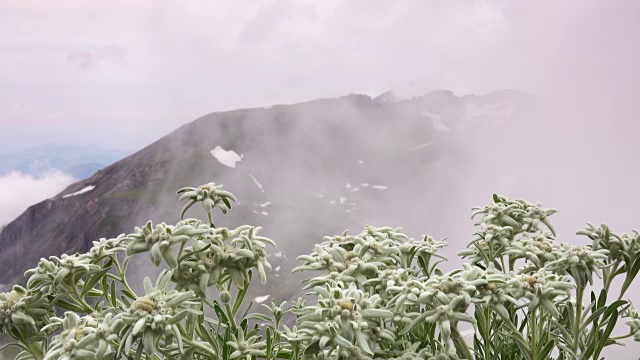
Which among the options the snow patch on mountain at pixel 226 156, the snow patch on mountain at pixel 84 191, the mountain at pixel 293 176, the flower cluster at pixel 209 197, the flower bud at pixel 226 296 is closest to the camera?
the flower bud at pixel 226 296

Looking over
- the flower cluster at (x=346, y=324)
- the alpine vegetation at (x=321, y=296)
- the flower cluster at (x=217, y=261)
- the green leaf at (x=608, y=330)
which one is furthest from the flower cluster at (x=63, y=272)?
the green leaf at (x=608, y=330)

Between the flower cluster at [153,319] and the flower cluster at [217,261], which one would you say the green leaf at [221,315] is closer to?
the flower cluster at [217,261]

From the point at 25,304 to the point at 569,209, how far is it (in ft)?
236

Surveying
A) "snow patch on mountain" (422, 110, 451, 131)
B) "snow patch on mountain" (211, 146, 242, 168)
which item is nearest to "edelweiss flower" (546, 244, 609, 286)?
"snow patch on mountain" (211, 146, 242, 168)

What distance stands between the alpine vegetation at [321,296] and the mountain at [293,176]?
6081cm

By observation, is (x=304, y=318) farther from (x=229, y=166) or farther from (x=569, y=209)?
(x=229, y=166)

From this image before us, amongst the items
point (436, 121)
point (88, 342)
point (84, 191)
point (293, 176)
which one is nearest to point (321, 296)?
point (88, 342)

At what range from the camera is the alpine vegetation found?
1.29 metres

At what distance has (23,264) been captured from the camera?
74.1 m

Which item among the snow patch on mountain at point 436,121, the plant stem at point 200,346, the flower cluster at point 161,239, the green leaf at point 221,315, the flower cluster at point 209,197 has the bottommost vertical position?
the plant stem at point 200,346

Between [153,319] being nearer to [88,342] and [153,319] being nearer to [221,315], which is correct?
[88,342]

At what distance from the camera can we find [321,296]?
1469 millimetres

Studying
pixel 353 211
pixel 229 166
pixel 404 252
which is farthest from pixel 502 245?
pixel 229 166

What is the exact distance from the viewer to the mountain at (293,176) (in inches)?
2682
